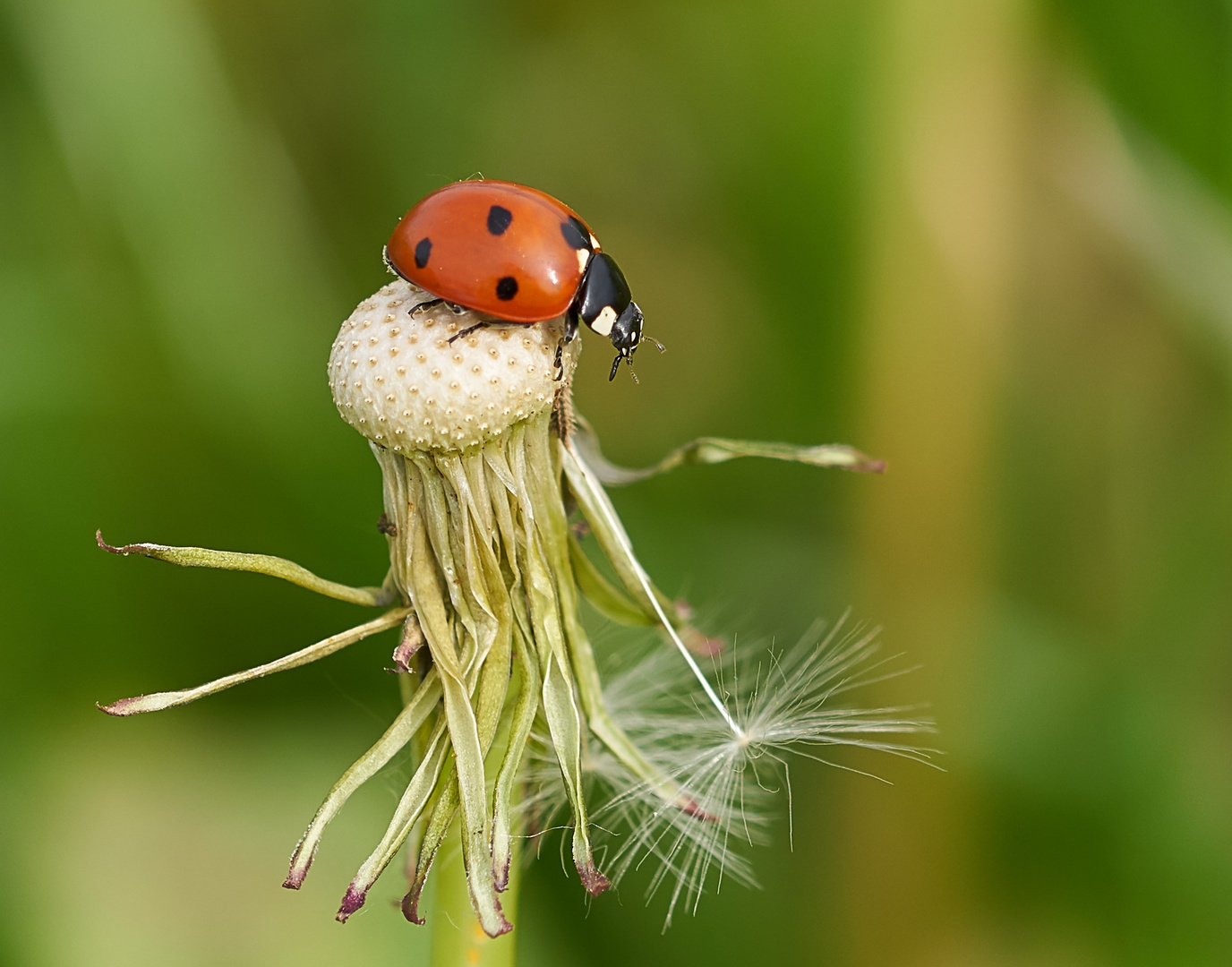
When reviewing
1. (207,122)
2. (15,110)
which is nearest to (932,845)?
(207,122)

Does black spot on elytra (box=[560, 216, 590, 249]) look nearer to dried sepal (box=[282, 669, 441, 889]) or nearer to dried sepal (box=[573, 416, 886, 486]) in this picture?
dried sepal (box=[573, 416, 886, 486])

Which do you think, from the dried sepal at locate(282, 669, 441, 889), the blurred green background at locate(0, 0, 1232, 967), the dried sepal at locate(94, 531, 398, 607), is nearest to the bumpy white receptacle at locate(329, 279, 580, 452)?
the dried sepal at locate(94, 531, 398, 607)

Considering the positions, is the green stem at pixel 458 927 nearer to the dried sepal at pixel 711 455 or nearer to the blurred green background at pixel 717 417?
the dried sepal at pixel 711 455

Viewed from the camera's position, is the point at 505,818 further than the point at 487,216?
No

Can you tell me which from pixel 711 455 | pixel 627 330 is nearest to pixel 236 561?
pixel 711 455

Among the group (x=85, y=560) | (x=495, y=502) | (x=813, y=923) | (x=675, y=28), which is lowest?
A: (x=813, y=923)

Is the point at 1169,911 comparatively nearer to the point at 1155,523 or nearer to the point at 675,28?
the point at 1155,523
